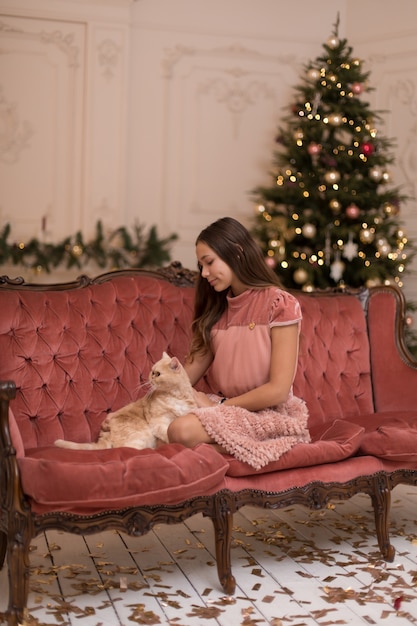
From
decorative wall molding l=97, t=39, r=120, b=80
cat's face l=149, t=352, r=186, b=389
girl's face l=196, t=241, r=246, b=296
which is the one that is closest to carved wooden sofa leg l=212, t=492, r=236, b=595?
cat's face l=149, t=352, r=186, b=389

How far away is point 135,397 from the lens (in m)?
3.89

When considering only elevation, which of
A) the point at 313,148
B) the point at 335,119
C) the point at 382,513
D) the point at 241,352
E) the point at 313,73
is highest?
the point at 313,73

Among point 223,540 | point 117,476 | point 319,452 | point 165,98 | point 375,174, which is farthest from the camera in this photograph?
point 165,98

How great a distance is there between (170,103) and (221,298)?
3.32 m

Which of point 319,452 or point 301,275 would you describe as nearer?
point 319,452

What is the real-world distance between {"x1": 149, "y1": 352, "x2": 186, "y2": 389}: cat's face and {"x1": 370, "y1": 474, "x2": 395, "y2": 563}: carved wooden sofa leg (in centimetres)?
95

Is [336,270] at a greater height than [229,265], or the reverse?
[229,265]

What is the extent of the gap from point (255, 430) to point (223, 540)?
0.45 m

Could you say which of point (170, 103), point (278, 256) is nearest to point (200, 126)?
point (170, 103)

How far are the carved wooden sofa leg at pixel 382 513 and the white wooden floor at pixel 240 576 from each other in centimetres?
5

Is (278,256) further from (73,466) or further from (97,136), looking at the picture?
(73,466)

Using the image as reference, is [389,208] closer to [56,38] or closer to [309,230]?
[309,230]

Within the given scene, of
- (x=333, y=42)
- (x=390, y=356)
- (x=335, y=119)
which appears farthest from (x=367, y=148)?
(x=390, y=356)

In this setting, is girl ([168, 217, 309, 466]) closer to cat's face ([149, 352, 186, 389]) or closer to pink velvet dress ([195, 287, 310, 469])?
pink velvet dress ([195, 287, 310, 469])
